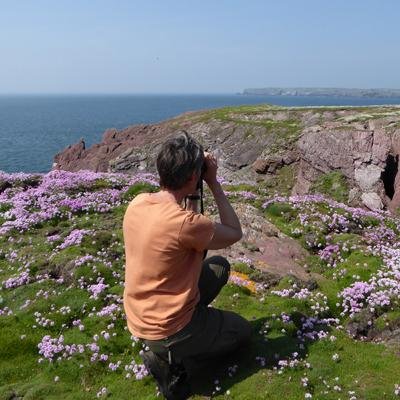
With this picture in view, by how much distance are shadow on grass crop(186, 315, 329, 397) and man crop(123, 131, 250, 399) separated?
0.47m

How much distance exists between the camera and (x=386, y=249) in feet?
50.1

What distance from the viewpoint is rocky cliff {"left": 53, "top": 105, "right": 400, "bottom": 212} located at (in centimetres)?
3030

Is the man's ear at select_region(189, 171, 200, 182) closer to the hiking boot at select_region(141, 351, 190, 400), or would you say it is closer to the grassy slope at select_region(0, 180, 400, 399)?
the hiking boot at select_region(141, 351, 190, 400)

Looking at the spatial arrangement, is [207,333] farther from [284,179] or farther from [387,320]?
[284,179]

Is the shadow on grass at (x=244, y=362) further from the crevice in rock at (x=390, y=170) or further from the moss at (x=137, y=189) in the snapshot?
the crevice in rock at (x=390, y=170)

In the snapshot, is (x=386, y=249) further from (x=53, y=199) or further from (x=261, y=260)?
(x=53, y=199)

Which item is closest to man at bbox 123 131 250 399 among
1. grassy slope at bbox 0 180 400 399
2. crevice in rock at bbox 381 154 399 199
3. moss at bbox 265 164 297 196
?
grassy slope at bbox 0 180 400 399

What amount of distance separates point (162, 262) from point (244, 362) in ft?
10.4

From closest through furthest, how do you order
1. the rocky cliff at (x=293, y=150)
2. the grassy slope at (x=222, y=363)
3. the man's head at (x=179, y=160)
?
the man's head at (x=179, y=160)
the grassy slope at (x=222, y=363)
the rocky cliff at (x=293, y=150)

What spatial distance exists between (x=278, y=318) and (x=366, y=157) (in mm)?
22839

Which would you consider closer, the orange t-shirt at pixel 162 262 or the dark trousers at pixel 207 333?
the orange t-shirt at pixel 162 262

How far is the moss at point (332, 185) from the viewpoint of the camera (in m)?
30.6

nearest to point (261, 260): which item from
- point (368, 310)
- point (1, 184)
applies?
point (368, 310)

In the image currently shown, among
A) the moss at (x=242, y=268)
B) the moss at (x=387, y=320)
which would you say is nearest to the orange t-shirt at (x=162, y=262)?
the moss at (x=387, y=320)
